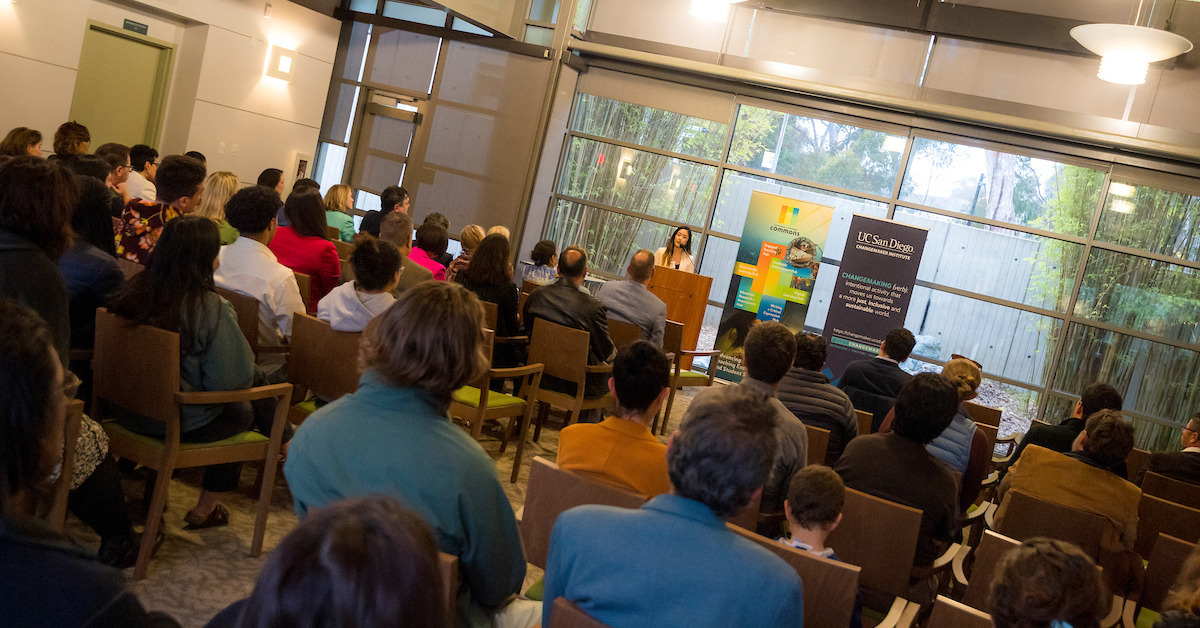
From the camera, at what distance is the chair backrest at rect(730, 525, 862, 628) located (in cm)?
221

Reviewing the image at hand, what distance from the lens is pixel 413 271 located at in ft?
18.5

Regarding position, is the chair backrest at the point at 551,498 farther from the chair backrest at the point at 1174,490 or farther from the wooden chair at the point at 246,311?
the chair backrest at the point at 1174,490

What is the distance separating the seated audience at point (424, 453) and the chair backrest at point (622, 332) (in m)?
4.15

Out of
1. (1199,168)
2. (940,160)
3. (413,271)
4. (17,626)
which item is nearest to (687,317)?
(940,160)

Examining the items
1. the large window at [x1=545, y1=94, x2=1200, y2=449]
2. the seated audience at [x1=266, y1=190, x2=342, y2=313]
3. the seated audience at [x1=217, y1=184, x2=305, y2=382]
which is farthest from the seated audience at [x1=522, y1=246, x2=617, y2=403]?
the large window at [x1=545, y1=94, x2=1200, y2=449]

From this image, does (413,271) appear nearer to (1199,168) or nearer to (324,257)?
(324,257)

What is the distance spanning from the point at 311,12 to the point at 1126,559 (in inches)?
391

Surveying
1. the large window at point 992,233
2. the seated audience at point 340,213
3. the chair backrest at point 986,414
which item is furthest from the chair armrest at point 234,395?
the large window at point 992,233

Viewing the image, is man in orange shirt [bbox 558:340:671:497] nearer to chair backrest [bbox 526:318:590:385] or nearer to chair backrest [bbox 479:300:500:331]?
chair backrest [bbox 526:318:590:385]

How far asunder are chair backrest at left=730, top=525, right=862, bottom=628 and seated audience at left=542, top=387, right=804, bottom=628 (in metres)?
0.48

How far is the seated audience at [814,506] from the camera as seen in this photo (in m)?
2.73

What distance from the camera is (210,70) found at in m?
9.45

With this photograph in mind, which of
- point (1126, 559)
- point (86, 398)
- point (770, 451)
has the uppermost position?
point (770, 451)

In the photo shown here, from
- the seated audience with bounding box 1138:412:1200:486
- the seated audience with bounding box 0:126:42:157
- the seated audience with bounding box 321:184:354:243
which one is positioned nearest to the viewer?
the seated audience with bounding box 1138:412:1200:486
